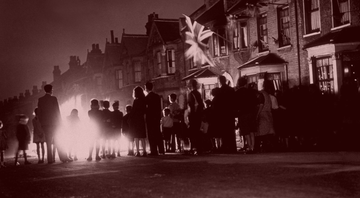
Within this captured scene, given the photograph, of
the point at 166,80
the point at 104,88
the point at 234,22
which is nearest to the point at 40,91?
the point at 104,88

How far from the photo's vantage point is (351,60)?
23.3 metres

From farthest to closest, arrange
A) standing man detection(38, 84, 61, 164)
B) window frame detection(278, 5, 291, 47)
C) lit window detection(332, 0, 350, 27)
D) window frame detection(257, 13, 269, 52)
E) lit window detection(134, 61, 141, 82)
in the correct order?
lit window detection(134, 61, 141, 82) < window frame detection(257, 13, 269, 52) < window frame detection(278, 5, 291, 47) < lit window detection(332, 0, 350, 27) < standing man detection(38, 84, 61, 164)

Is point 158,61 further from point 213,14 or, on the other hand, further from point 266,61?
point 266,61

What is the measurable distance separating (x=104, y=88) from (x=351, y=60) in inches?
1550

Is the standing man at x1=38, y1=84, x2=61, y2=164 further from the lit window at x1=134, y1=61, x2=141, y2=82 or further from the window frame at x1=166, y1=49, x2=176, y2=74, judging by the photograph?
the lit window at x1=134, y1=61, x2=141, y2=82

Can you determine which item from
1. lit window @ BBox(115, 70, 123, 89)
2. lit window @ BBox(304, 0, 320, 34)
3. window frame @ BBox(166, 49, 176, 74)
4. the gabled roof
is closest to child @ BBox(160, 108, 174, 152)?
lit window @ BBox(304, 0, 320, 34)

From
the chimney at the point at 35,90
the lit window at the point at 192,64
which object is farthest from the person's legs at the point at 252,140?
the chimney at the point at 35,90

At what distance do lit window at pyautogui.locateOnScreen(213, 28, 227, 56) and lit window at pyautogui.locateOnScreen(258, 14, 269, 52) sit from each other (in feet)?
12.3

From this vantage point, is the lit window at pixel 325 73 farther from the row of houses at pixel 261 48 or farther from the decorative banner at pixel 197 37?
the decorative banner at pixel 197 37

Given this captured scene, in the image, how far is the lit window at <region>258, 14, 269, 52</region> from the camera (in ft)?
97.1

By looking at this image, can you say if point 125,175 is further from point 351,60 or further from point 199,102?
point 351,60

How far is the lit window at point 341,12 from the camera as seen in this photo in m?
24.0

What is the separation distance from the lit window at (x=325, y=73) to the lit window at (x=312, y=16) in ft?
5.92

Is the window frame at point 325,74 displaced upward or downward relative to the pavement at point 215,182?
upward
